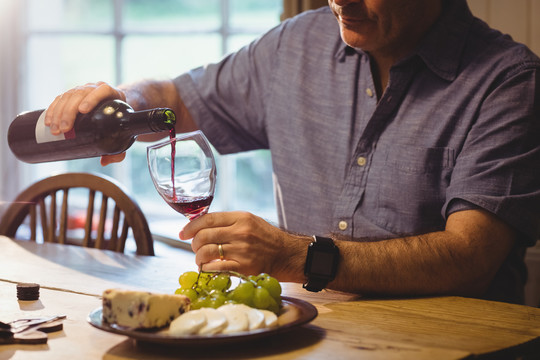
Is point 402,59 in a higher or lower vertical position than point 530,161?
higher

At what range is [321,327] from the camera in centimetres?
99

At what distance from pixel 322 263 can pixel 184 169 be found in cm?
31

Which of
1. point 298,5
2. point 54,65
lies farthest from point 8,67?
point 298,5

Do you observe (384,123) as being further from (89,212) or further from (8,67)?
(8,67)

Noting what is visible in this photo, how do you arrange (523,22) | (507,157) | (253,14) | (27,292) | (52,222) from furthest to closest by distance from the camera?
1. (253,14)
2. (523,22)
3. (52,222)
4. (507,157)
5. (27,292)

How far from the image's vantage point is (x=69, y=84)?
3.92 meters

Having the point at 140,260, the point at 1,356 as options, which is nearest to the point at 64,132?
the point at 140,260

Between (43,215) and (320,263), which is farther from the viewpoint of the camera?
(43,215)

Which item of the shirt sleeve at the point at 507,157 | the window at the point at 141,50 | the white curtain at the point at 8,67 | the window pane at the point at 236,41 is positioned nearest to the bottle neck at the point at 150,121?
the shirt sleeve at the point at 507,157

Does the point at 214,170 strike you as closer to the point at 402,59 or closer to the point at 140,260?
the point at 140,260

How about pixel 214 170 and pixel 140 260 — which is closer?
pixel 214 170

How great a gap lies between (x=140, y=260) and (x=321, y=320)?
64 cm

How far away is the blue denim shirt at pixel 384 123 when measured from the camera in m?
1.44

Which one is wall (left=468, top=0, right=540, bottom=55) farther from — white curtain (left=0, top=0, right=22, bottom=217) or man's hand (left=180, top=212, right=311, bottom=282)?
white curtain (left=0, top=0, right=22, bottom=217)
